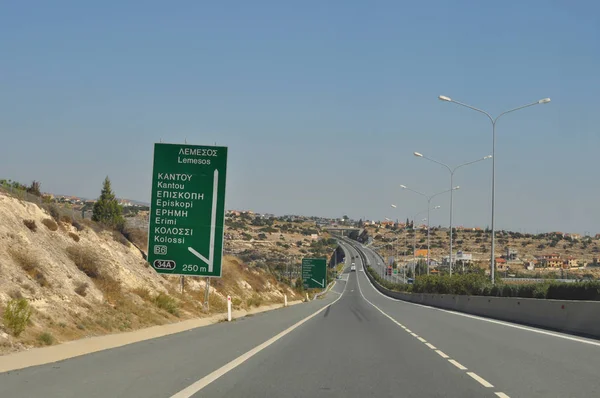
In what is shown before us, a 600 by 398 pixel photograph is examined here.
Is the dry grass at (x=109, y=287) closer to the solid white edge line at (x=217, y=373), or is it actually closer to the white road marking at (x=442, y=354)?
the solid white edge line at (x=217, y=373)

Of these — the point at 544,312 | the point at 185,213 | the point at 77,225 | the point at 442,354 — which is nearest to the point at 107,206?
the point at 77,225

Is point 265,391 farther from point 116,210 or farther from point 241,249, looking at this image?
point 241,249

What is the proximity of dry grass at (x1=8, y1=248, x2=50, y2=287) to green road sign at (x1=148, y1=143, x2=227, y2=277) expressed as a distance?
474 centimetres

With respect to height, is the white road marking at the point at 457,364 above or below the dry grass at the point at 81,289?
below

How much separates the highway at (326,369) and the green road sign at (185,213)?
792 centimetres

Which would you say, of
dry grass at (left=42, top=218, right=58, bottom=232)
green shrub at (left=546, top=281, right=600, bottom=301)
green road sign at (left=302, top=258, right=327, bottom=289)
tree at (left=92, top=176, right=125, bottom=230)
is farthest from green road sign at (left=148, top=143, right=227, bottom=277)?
green road sign at (left=302, top=258, right=327, bottom=289)

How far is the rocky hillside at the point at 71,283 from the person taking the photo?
2025 centimetres

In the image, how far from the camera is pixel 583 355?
1591 cm

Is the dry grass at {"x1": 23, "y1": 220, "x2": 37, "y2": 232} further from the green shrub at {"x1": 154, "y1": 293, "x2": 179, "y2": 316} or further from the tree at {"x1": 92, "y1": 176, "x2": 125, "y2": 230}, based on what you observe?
the tree at {"x1": 92, "y1": 176, "x2": 125, "y2": 230}

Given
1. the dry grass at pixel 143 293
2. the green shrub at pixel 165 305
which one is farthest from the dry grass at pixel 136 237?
the green shrub at pixel 165 305

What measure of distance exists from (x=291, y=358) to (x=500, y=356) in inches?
177

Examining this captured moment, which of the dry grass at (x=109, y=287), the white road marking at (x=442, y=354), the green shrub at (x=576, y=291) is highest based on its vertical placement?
the green shrub at (x=576, y=291)

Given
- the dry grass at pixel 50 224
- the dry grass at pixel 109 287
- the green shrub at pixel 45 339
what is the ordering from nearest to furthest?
the green shrub at pixel 45 339 → the dry grass at pixel 109 287 → the dry grass at pixel 50 224

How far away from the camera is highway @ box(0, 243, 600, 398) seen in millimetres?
10758
